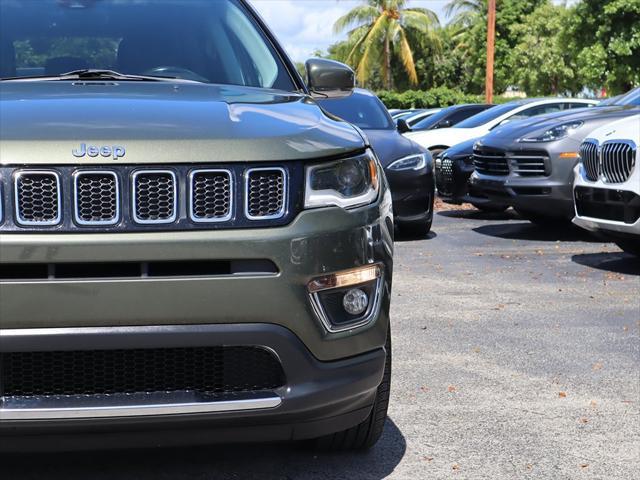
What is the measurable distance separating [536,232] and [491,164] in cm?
98

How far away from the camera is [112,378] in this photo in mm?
2982

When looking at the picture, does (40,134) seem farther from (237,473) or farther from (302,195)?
(237,473)

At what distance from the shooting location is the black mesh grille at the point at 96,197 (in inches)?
115

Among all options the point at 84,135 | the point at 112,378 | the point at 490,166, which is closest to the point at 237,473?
the point at 112,378

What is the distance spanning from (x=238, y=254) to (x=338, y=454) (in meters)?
1.24

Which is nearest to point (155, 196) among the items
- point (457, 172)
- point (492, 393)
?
point (492, 393)

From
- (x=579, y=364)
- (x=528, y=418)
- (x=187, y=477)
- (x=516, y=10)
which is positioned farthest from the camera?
(x=516, y=10)

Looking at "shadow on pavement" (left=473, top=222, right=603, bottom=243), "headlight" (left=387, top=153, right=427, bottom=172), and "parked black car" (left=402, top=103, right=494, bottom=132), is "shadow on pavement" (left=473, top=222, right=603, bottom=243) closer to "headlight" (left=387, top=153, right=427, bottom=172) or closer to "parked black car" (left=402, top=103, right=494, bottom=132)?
"headlight" (left=387, top=153, right=427, bottom=172)

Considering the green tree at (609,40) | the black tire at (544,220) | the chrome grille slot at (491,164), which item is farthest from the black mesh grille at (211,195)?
the green tree at (609,40)

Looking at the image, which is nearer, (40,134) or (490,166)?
(40,134)

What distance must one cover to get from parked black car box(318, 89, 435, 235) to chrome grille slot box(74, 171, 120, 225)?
7241 millimetres

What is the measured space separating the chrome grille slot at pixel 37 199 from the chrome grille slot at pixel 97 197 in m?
0.06

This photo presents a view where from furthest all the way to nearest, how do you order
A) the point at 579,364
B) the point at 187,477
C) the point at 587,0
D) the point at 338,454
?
1. the point at 587,0
2. the point at 579,364
3. the point at 338,454
4. the point at 187,477

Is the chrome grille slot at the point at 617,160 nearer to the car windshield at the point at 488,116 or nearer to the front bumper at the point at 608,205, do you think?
the front bumper at the point at 608,205
